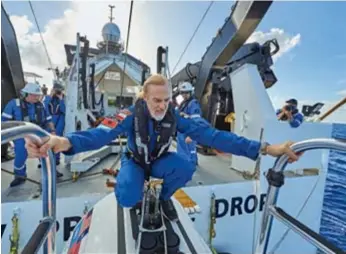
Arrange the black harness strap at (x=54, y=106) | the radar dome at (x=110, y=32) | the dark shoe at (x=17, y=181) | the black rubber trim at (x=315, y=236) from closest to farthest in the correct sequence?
the black rubber trim at (x=315, y=236), the dark shoe at (x=17, y=181), the black harness strap at (x=54, y=106), the radar dome at (x=110, y=32)

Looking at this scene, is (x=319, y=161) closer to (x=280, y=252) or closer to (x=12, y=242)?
(x=280, y=252)

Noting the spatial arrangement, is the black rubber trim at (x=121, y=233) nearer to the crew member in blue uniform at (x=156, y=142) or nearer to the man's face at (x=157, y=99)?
the crew member in blue uniform at (x=156, y=142)

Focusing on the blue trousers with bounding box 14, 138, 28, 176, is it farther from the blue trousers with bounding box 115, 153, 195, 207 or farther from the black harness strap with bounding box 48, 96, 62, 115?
the blue trousers with bounding box 115, 153, 195, 207

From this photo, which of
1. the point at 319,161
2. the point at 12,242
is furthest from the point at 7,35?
the point at 319,161

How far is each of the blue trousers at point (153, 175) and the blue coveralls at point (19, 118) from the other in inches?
67.9

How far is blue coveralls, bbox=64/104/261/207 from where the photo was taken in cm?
127

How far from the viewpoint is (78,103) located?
3930 mm

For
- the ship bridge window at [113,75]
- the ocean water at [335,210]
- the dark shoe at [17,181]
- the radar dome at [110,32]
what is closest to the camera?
the dark shoe at [17,181]

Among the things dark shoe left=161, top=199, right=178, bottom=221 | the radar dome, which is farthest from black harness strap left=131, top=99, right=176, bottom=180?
the radar dome

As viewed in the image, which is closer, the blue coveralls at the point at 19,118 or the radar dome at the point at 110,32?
the blue coveralls at the point at 19,118

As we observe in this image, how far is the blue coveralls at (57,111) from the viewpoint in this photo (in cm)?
384

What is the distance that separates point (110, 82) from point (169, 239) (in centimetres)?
800

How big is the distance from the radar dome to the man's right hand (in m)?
7.83

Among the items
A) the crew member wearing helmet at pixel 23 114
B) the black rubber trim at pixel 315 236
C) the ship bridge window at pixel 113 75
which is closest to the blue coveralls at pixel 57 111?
the crew member wearing helmet at pixel 23 114
